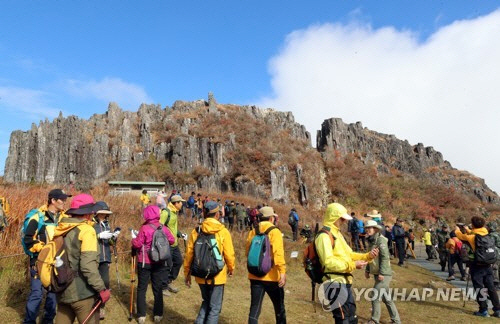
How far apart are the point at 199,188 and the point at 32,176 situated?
744 inches

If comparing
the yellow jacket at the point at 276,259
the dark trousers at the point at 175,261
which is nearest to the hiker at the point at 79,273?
the yellow jacket at the point at 276,259

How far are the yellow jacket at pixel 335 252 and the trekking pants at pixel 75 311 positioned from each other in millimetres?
2587

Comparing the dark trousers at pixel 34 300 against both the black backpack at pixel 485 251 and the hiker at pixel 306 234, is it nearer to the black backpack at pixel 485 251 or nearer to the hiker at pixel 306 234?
the black backpack at pixel 485 251

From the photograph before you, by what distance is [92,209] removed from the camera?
346 centimetres

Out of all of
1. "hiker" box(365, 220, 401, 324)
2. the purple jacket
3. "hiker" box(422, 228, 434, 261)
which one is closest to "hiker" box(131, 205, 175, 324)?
the purple jacket

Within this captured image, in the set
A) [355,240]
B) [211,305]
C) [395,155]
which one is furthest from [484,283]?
[395,155]

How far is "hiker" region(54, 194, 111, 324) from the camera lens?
3.16 metres

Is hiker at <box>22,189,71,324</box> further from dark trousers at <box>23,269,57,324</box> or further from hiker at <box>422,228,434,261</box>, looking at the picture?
hiker at <box>422,228,434,261</box>

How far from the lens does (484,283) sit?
21.5 feet

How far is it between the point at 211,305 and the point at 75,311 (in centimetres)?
166

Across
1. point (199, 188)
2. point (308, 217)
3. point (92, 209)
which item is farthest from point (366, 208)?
point (92, 209)

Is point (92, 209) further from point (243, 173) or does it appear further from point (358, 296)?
point (243, 173)

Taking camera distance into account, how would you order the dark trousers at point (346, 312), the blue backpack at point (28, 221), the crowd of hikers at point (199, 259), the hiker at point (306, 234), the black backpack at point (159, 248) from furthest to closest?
1. the hiker at point (306, 234)
2. the black backpack at point (159, 248)
3. the blue backpack at point (28, 221)
4. the dark trousers at point (346, 312)
5. the crowd of hikers at point (199, 259)

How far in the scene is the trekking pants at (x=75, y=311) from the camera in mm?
3211
